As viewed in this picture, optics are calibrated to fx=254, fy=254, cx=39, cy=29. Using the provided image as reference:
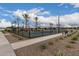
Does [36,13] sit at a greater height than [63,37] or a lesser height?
greater

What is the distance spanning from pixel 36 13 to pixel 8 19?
54 cm

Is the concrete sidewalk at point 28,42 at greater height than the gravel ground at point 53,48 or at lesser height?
greater

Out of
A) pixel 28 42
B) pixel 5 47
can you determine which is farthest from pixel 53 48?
pixel 5 47

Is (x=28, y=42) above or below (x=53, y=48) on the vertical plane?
above

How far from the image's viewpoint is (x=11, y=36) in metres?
4.78

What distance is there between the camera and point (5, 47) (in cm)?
470

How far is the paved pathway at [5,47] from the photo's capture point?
4672 mm

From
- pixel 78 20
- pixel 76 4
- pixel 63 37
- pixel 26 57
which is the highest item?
pixel 76 4

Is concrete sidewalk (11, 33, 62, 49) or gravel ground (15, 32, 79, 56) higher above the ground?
concrete sidewalk (11, 33, 62, 49)

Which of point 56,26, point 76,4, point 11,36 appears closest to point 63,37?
point 56,26

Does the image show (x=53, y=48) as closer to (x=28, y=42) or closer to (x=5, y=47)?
(x=28, y=42)

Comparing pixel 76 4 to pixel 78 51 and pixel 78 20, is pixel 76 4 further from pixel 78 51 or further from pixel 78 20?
pixel 78 51

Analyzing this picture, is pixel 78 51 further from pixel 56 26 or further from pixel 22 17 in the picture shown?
pixel 22 17

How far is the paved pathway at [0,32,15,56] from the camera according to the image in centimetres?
467
